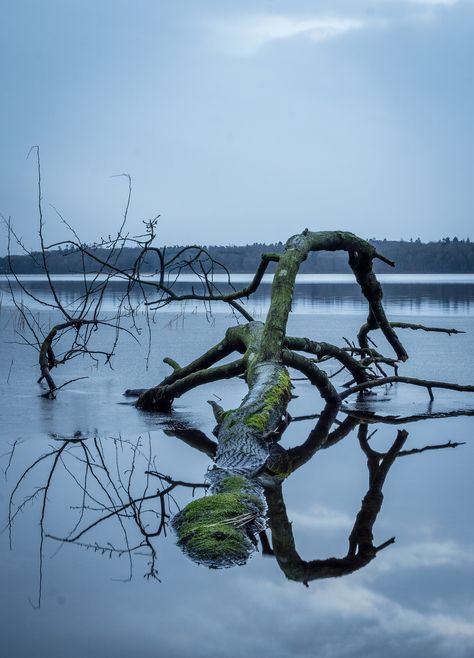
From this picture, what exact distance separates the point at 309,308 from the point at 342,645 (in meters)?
28.6

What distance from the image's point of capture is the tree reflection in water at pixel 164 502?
156 inches

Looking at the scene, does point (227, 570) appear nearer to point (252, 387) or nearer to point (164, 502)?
point (164, 502)

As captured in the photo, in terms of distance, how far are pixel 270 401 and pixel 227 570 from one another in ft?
8.28

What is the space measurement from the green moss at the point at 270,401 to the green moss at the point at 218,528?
3.91 ft

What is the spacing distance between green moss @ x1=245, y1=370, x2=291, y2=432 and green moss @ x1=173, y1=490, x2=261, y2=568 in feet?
3.91

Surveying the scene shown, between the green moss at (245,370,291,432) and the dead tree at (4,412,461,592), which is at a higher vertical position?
the green moss at (245,370,291,432)

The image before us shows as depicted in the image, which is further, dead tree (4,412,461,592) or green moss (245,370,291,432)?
green moss (245,370,291,432)

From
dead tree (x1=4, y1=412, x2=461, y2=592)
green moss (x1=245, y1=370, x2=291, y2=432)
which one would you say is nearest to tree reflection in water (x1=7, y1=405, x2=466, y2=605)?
dead tree (x1=4, y1=412, x2=461, y2=592)

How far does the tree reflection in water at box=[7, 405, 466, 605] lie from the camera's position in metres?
3.97

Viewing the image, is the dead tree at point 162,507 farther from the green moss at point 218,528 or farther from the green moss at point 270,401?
the green moss at point 270,401

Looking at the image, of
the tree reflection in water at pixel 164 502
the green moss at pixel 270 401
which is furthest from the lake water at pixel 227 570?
the green moss at pixel 270 401

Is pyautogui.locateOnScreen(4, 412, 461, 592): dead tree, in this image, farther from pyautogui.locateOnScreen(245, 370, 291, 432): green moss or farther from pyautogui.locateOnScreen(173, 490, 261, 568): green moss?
pyautogui.locateOnScreen(245, 370, 291, 432): green moss

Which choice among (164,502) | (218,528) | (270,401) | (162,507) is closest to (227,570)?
(218,528)

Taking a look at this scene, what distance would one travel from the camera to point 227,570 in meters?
3.74
